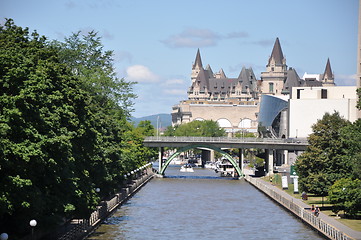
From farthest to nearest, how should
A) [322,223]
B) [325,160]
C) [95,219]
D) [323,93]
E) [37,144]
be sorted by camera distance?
[323,93], [325,160], [95,219], [322,223], [37,144]

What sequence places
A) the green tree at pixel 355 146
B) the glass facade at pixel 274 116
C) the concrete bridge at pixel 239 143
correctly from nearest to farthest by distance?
the green tree at pixel 355 146 → the concrete bridge at pixel 239 143 → the glass facade at pixel 274 116

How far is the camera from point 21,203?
1487 inches

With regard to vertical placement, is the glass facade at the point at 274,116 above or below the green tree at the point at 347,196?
above

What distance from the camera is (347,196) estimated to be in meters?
56.3

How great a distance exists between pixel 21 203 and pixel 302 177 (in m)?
39.7

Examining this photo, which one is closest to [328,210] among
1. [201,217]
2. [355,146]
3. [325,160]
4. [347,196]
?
[325,160]

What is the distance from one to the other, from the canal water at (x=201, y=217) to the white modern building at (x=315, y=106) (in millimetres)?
48300

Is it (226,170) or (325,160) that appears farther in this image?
(226,170)

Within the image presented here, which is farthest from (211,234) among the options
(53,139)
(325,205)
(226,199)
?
(226,199)

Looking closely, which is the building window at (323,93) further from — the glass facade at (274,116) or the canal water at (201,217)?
the canal water at (201,217)

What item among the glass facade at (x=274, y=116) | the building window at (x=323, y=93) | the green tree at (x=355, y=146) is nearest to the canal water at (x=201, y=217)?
the green tree at (x=355, y=146)

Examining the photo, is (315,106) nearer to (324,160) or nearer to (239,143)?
(239,143)

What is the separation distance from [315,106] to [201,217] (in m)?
87.1

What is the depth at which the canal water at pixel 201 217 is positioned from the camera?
192 ft
